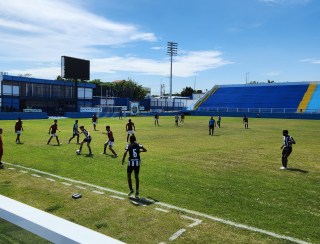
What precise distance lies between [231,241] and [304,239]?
5.70 ft

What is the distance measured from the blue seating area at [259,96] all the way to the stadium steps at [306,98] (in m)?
0.86

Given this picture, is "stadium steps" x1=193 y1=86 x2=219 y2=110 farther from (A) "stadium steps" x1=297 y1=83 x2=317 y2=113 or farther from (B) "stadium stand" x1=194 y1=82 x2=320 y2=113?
(A) "stadium steps" x1=297 y1=83 x2=317 y2=113

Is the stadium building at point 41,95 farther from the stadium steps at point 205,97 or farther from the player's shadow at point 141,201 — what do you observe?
the player's shadow at point 141,201

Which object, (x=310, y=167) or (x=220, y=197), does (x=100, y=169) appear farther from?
(x=310, y=167)

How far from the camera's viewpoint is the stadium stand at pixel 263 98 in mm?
74625

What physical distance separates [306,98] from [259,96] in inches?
464

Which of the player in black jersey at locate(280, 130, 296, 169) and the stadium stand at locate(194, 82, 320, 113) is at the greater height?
the stadium stand at locate(194, 82, 320, 113)

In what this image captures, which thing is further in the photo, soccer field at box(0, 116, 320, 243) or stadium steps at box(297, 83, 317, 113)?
stadium steps at box(297, 83, 317, 113)

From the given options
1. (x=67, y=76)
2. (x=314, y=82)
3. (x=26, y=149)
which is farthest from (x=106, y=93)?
(x=26, y=149)

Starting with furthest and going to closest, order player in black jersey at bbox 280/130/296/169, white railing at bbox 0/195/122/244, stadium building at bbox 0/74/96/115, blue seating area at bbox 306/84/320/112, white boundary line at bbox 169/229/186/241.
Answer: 1. blue seating area at bbox 306/84/320/112
2. stadium building at bbox 0/74/96/115
3. player in black jersey at bbox 280/130/296/169
4. white boundary line at bbox 169/229/186/241
5. white railing at bbox 0/195/122/244

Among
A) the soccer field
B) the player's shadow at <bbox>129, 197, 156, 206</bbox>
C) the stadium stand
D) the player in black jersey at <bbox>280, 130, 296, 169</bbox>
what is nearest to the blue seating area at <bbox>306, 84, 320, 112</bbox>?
the stadium stand

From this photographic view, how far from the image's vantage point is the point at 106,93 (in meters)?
116

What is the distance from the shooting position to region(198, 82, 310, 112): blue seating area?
7738 cm

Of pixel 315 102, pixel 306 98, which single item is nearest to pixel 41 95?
pixel 306 98
